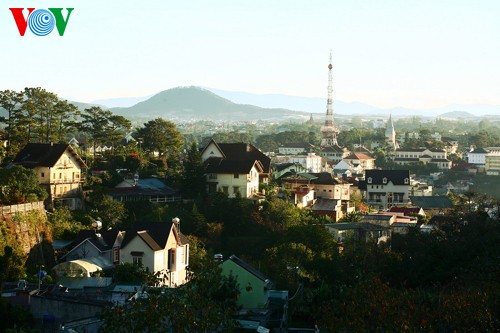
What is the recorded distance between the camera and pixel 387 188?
2227 inches

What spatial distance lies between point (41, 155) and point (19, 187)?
5153 mm

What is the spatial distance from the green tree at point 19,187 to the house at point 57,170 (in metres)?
2.31

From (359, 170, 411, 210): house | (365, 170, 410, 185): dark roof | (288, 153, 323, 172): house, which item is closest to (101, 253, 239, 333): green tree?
(359, 170, 411, 210): house

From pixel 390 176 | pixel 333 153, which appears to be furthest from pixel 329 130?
pixel 390 176

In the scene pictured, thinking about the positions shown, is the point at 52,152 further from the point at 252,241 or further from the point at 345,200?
the point at 345,200

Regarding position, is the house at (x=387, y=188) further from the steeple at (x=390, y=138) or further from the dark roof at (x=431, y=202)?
the steeple at (x=390, y=138)

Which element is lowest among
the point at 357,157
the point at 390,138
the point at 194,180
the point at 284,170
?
the point at 357,157

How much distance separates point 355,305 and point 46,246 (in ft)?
50.0

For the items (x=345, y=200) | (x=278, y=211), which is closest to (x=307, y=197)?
(x=345, y=200)

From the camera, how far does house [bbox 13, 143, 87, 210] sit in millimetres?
34594

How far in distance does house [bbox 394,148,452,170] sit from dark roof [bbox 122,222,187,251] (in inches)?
2414

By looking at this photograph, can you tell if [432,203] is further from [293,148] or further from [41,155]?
[293,148]

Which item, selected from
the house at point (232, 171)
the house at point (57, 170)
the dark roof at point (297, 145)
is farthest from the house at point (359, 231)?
the dark roof at point (297, 145)

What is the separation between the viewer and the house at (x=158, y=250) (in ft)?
93.7
